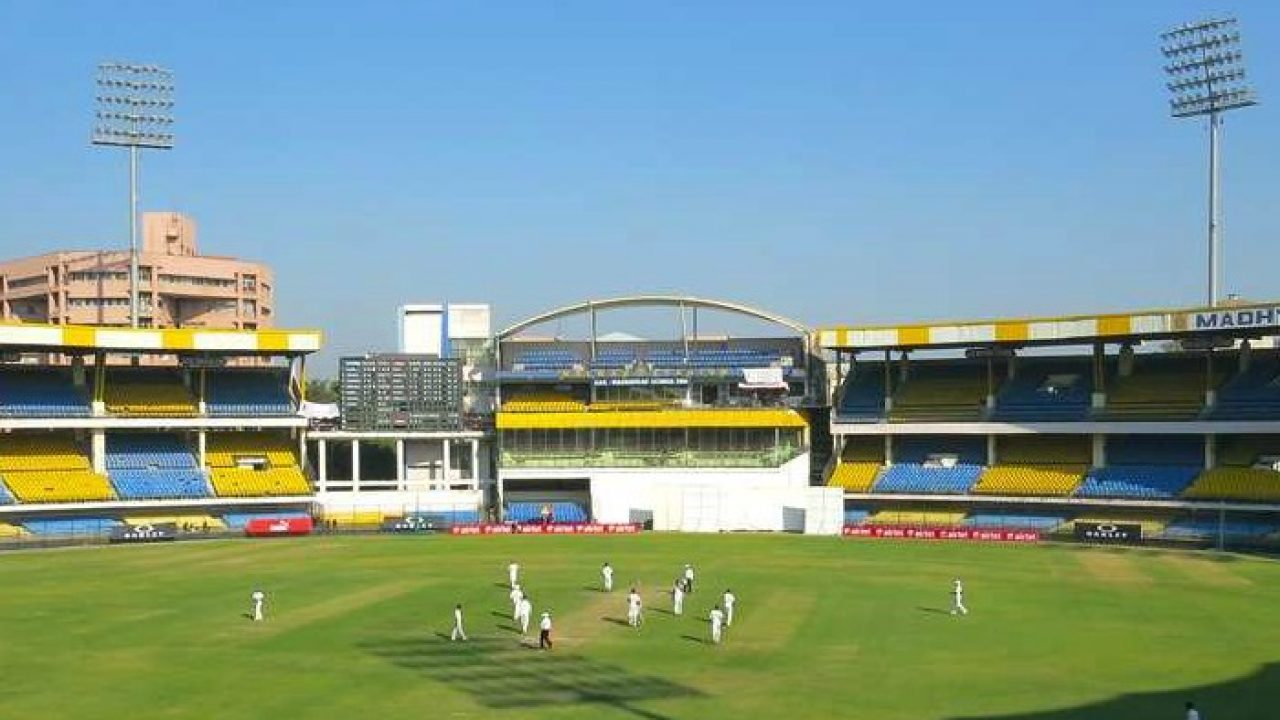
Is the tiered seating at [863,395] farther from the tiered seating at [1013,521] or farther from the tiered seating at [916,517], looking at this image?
the tiered seating at [1013,521]

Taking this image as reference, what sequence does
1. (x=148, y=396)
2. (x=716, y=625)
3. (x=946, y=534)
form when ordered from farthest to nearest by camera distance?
(x=148, y=396) < (x=946, y=534) < (x=716, y=625)

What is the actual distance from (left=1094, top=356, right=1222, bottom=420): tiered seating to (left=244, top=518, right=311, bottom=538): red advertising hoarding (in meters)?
48.8

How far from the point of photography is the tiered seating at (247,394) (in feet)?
275

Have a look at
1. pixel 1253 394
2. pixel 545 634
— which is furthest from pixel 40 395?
pixel 1253 394

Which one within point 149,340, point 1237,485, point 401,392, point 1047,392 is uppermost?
point 149,340

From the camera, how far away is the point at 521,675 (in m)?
33.9

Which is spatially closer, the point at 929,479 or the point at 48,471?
the point at 48,471

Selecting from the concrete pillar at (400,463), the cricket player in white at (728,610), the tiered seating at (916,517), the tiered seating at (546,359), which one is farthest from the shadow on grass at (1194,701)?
the tiered seating at (546,359)

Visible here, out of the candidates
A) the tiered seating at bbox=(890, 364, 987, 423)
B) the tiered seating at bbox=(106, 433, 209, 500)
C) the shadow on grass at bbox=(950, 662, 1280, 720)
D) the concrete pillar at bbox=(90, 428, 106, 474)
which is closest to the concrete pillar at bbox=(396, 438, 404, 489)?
the tiered seating at bbox=(106, 433, 209, 500)

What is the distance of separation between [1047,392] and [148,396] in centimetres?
5827

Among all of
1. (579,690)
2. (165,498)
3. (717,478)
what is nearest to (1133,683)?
(579,690)

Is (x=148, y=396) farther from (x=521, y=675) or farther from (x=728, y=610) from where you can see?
(x=521, y=675)

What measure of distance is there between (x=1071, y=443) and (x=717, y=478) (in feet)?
73.6

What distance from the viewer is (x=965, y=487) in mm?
78375
